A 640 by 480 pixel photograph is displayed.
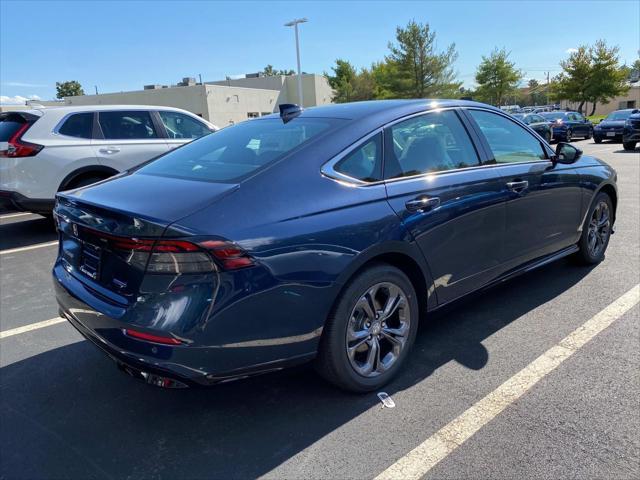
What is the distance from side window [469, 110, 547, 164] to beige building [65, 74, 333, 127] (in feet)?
96.5

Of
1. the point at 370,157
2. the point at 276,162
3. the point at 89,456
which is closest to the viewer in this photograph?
the point at 89,456

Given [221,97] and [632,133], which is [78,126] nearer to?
[632,133]

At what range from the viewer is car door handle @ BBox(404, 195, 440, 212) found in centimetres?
291

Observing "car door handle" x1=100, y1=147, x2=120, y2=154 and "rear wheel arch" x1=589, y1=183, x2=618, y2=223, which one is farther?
"car door handle" x1=100, y1=147, x2=120, y2=154

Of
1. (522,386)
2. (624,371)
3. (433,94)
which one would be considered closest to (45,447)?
(522,386)

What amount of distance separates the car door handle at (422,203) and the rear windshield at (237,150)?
0.67m

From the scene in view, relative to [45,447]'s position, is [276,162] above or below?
above

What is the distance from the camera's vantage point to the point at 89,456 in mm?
2400

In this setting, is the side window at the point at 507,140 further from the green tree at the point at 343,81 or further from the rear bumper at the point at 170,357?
the green tree at the point at 343,81

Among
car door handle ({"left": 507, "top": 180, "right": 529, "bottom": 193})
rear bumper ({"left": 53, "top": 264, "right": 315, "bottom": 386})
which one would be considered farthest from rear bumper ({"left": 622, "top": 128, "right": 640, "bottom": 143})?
rear bumper ({"left": 53, "top": 264, "right": 315, "bottom": 386})

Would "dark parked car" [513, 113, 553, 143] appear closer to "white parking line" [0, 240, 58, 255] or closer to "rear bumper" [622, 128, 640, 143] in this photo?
"rear bumper" [622, 128, 640, 143]

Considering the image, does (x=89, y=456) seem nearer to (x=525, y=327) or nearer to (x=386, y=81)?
(x=525, y=327)

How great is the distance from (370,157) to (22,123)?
19.1 ft

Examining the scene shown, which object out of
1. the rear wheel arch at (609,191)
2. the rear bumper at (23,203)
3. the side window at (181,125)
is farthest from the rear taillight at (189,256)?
the side window at (181,125)
